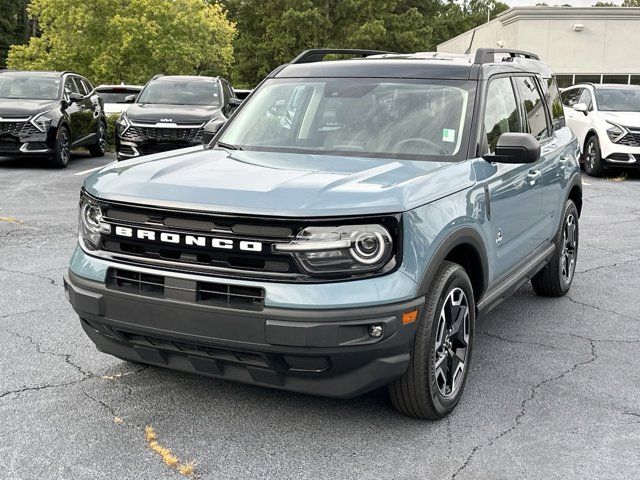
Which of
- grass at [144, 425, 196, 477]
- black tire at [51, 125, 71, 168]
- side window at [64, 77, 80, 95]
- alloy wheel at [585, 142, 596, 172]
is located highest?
side window at [64, 77, 80, 95]

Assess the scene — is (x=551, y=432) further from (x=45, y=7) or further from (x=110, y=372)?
(x=45, y=7)

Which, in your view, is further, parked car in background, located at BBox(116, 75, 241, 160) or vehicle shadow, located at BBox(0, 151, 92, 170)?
vehicle shadow, located at BBox(0, 151, 92, 170)

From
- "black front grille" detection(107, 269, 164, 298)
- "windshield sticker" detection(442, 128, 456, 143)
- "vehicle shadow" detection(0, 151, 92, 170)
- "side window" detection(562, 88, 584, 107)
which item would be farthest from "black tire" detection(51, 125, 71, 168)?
"black front grille" detection(107, 269, 164, 298)

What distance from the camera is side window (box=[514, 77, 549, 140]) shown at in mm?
5242

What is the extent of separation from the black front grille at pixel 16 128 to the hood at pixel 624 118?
10.5 metres

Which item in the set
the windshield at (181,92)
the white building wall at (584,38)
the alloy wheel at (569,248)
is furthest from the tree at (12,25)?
the alloy wheel at (569,248)

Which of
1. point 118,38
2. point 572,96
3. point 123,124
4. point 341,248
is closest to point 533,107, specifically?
point 341,248

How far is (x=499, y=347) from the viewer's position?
4930 millimetres

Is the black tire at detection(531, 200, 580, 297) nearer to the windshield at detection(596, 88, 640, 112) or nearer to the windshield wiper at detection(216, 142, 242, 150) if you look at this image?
the windshield wiper at detection(216, 142, 242, 150)

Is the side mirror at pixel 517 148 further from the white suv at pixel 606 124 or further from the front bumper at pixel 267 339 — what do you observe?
the white suv at pixel 606 124

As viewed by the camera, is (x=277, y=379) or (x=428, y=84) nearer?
(x=277, y=379)

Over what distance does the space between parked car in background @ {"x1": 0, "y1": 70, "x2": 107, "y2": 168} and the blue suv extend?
9603 millimetres

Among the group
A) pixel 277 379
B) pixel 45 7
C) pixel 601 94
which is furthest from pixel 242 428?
pixel 45 7

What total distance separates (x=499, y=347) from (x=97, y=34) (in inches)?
1144
